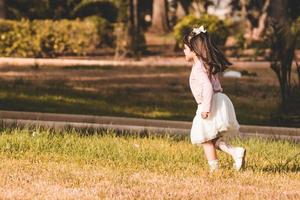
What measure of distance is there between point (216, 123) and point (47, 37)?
20884mm

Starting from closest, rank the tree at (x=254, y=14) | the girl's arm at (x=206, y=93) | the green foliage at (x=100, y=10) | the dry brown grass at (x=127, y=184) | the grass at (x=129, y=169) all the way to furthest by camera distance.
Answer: the dry brown grass at (x=127, y=184) → the grass at (x=129, y=169) → the girl's arm at (x=206, y=93) → the green foliage at (x=100, y=10) → the tree at (x=254, y=14)

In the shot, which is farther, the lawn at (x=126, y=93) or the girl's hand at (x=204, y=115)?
the lawn at (x=126, y=93)

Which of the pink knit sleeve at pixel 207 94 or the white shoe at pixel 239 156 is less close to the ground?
the pink knit sleeve at pixel 207 94

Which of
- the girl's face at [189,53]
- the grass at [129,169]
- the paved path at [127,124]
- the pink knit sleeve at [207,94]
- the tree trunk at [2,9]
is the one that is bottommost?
the tree trunk at [2,9]

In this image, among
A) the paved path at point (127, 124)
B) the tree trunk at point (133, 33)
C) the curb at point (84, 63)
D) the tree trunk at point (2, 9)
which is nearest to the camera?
the paved path at point (127, 124)

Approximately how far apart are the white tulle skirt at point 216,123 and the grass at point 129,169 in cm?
31

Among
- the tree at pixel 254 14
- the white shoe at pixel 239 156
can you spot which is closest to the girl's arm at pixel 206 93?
the white shoe at pixel 239 156

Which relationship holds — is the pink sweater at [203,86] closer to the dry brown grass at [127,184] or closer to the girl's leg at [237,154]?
the girl's leg at [237,154]

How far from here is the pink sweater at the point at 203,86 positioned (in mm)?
6617

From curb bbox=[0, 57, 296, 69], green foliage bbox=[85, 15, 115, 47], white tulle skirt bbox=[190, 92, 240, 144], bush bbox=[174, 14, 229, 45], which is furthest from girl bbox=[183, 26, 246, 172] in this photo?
bush bbox=[174, 14, 229, 45]

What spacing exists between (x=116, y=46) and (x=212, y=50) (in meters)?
23.0

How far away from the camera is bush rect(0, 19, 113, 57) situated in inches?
1040

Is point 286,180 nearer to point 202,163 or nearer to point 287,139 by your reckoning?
point 202,163

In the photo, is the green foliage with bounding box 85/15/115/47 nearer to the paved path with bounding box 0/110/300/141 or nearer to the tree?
the tree
